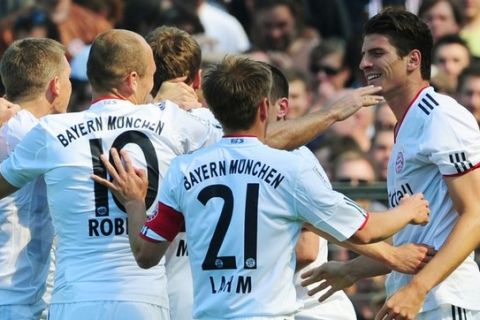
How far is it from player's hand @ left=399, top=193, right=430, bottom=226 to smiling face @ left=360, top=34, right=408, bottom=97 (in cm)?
81

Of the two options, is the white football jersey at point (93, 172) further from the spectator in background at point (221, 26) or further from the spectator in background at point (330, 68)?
the spectator in background at point (221, 26)

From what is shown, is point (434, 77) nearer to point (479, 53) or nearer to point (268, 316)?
point (479, 53)

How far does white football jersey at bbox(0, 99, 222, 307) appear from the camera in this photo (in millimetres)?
8344

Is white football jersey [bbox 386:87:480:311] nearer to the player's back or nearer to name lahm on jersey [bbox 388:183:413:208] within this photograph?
name lahm on jersey [bbox 388:183:413:208]

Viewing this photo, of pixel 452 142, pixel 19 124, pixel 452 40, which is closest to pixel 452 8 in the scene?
pixel 452 40

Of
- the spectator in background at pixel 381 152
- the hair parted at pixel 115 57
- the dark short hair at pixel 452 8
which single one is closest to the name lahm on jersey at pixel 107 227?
the hair parted at pixel 115 57

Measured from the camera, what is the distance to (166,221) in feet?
25.4

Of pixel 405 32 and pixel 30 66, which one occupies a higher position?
pixel 405 32

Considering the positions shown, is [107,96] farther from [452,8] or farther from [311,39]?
[311,39]

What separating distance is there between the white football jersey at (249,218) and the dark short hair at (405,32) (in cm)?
115

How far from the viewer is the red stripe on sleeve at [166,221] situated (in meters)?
7.72

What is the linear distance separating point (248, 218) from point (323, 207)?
353 millimetres

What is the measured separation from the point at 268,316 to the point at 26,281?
1927mm

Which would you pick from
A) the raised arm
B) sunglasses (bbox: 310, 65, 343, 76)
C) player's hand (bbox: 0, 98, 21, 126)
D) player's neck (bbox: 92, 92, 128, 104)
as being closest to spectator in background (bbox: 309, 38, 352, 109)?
sunglasses (bbox: 310, 65, 343, 76)
